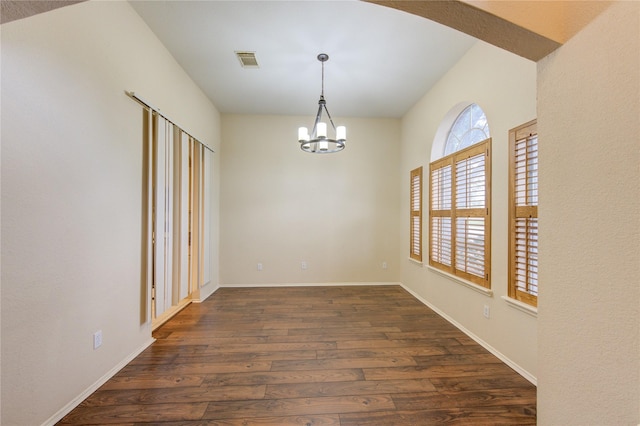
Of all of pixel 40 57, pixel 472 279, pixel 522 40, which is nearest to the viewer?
pixel 522 40

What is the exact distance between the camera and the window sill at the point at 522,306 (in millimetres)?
1968

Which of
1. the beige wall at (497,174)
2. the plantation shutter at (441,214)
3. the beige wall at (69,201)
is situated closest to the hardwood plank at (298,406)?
the beige wall at (69,201)

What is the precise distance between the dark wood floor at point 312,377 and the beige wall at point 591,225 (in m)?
0.88

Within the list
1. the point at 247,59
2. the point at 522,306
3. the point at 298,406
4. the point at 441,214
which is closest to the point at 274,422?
the point at 298,406

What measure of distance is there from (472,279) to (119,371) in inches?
134

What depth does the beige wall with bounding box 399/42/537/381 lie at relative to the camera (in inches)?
82.0

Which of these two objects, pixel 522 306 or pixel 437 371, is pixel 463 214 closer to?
pixel 522 306

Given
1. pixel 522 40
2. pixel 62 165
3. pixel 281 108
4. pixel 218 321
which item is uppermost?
pixel 281 108

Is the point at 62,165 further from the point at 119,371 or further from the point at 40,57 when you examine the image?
the point at 119,371

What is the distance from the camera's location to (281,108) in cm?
437

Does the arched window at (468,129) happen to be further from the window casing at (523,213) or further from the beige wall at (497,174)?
the window casing at (523,213)

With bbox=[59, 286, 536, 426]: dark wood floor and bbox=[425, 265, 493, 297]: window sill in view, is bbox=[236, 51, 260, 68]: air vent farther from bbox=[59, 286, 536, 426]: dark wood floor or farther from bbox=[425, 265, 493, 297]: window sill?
bbox=[425, 265, 493, 297]: window sill

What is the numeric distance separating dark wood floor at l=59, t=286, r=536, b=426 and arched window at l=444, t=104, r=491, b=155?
2185 mm

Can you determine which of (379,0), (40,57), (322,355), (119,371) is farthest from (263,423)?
(40,57)
